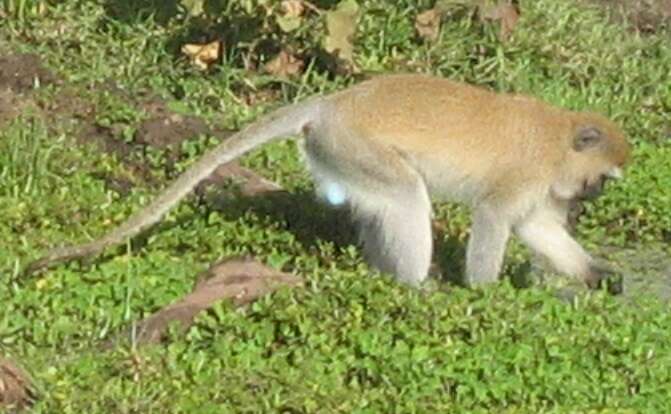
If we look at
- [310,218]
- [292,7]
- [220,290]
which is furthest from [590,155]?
[292,7]

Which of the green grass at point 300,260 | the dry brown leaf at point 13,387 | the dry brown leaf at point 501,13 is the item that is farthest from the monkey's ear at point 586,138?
the dry brown leaf at point 13,387

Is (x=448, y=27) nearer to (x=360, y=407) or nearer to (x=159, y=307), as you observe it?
(x=159, y=307)

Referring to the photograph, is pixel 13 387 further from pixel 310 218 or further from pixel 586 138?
pixel 586 138

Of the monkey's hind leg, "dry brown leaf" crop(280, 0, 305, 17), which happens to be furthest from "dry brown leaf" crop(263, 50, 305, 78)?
the monkey's hind leg

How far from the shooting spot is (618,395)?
7.91 metres

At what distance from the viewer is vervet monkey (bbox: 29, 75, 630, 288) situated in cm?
916

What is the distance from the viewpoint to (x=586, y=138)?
31.9 feet

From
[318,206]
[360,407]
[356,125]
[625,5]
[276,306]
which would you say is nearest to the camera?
[360,407]

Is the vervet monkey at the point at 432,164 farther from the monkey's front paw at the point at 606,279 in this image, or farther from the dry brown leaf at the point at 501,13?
the dry brown leaf at the point at 501,13

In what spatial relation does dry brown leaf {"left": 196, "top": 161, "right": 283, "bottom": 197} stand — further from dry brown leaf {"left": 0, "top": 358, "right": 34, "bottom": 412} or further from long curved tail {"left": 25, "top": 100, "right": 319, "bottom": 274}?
dry brown leaf {"left": 0, "top": 358, "right": 34, "bottom": 412}

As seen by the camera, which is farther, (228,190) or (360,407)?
(228,190)

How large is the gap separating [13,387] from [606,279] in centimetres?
340

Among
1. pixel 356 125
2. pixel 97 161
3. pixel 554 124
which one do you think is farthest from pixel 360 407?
pixel 97 161

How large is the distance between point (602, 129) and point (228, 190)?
1.91 meters
